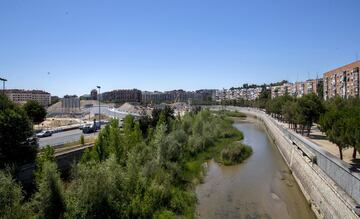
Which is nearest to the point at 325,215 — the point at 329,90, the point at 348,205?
the point at 348,205

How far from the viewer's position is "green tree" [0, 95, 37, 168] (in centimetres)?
2108

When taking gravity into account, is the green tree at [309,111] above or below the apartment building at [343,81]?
below

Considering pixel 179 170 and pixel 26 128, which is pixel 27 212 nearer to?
pixel 26 128

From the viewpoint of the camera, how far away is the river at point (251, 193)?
68.0 ft

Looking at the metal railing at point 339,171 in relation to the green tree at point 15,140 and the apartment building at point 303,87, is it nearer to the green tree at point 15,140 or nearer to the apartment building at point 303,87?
the green tree at point 15,140

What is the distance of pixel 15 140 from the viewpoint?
2167 centimetres

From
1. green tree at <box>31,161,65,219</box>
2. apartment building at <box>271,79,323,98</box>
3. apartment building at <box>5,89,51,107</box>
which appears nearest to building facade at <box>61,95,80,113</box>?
apartment building at <box>5,89,51,107</box>

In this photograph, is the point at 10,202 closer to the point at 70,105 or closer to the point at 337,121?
the point at 337,121

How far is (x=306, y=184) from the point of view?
76.4ft

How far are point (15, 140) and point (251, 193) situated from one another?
1657 centimetres

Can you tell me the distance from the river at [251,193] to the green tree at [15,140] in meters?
11.7

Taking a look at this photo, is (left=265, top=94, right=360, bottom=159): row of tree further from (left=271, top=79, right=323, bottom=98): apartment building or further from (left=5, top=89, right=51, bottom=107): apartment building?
(left=5, top=89, right=51, bottom=107): apartment building

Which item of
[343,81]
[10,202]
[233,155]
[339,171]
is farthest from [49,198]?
[343,81]

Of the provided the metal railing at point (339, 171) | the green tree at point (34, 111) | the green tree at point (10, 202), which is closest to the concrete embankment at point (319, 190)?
the metal railing at point (339, 171)
